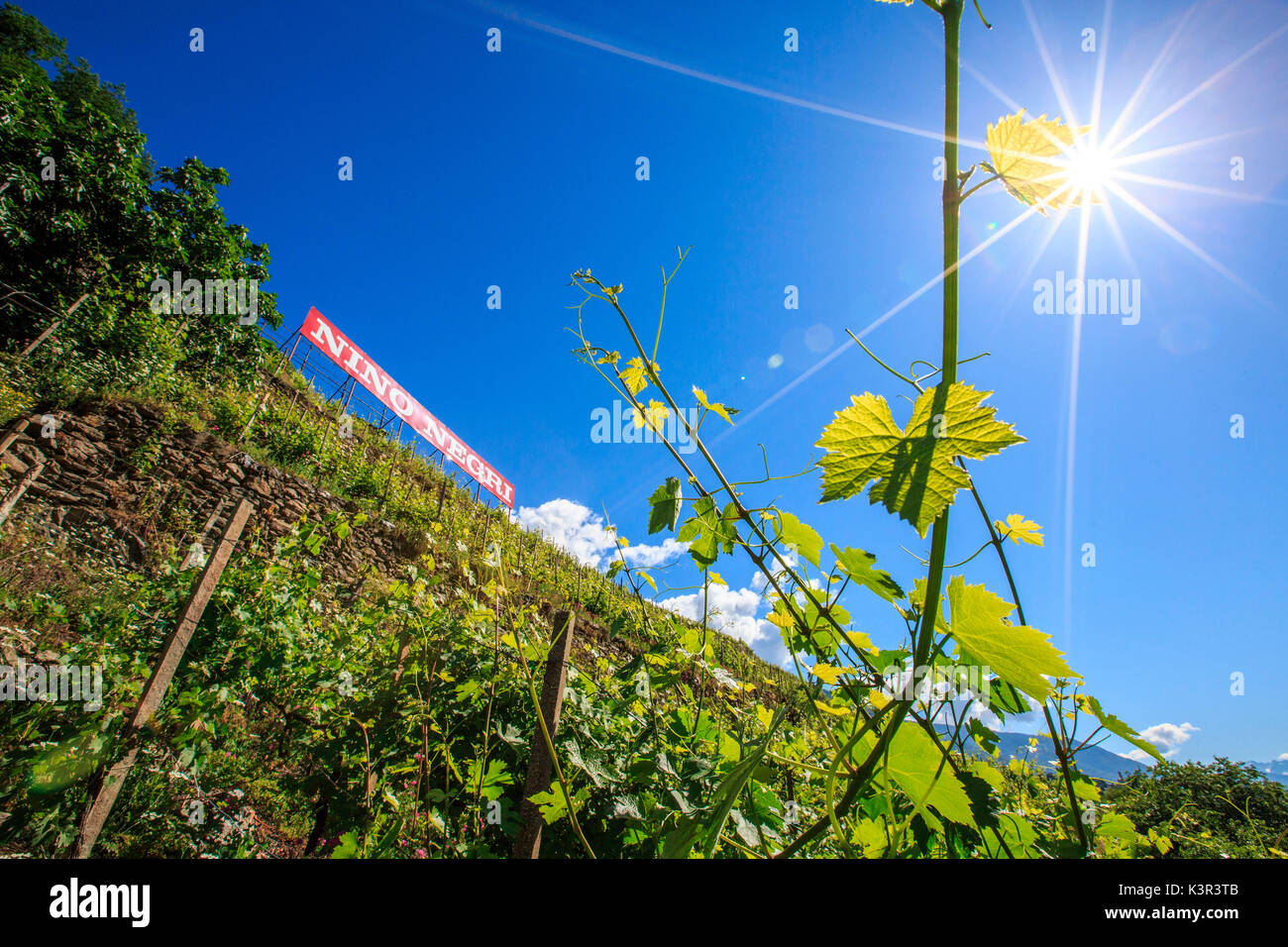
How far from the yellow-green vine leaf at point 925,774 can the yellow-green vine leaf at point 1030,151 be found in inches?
19.5

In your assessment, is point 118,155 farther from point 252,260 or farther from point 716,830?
point 716,830

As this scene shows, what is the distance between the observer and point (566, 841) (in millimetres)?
1368

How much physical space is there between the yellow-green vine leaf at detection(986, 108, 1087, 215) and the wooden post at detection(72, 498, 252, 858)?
3.11 metres

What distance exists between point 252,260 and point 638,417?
19045mm

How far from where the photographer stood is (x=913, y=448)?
1.17 feet

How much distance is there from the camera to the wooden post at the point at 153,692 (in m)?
1.95

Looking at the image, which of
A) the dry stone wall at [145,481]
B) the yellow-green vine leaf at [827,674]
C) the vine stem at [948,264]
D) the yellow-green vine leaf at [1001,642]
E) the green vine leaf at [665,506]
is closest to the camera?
the vine stem at [948,264]

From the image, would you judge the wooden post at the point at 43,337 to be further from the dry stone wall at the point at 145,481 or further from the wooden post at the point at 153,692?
the wooden post at the point at 153,692

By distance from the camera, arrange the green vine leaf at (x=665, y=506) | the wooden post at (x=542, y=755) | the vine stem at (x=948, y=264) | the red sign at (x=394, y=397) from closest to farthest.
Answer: the vine stem at (x=948, y=264), the green vine leaf at (x=665, y=506), the wooden post at (x=542, y=755), the red sign at (x=394, y=397)

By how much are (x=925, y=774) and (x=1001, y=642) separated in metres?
0.17

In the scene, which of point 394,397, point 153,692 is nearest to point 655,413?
point 153,692

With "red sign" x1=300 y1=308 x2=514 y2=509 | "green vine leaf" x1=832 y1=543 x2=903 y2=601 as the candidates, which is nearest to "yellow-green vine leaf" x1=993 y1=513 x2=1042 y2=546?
"green vine leaf" x1=832 y1=543 x2=903 y2=601

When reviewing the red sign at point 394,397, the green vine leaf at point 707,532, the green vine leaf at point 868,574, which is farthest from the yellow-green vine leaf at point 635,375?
the red sign at point 394,397
